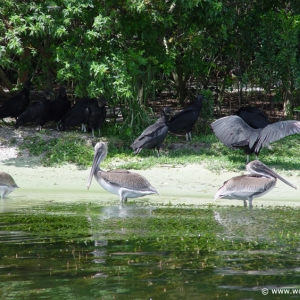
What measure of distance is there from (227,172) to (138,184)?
8.09 feet

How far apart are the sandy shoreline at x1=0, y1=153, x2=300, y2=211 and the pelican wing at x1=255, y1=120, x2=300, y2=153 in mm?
705

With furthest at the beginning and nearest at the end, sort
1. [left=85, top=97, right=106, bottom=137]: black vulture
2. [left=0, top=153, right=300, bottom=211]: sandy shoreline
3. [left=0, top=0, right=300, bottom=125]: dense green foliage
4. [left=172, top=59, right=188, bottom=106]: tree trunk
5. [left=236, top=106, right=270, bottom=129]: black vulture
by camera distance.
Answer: [left=172, top=59, right=188, bottom=106]: tree trunk → [left=85, top=97, right=106, bottom=137]: black vulture → [left=236, top=106, right=270, bottom=129]: black vulture → [left=0, top=0, right=300, bottom=125]: dense green foliage → [left=0, top=153, right=300, bottom=211]: sandy shoreline

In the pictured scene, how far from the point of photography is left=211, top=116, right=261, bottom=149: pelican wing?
12297mm

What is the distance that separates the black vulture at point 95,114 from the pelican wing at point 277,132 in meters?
3.89

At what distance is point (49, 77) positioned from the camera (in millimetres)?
16344

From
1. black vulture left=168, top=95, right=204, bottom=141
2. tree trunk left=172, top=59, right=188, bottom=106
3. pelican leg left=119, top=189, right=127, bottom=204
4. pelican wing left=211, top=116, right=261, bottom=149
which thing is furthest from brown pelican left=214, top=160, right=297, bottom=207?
tree trunk left=172, top=59, right=188, bottom=106

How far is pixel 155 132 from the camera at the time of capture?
43.3 feet

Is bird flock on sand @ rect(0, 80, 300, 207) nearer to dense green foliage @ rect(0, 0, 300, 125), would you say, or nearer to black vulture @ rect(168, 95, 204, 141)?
black vulture @ rect(168, 95, 204, 141)

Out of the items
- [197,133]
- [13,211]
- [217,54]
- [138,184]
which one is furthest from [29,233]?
[217,54]

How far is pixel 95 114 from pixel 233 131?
322 cm

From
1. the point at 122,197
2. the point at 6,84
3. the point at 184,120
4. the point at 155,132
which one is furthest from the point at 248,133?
the point at 6,84

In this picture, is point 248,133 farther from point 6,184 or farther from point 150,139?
point 6,184

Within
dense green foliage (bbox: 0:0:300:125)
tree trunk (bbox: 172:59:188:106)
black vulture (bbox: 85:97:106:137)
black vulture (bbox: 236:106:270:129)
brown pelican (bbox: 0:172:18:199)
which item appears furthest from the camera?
tree trunk (bbox: 172:59:188:106)

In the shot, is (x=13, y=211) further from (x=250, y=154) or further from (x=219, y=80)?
(x=219, y=80)
